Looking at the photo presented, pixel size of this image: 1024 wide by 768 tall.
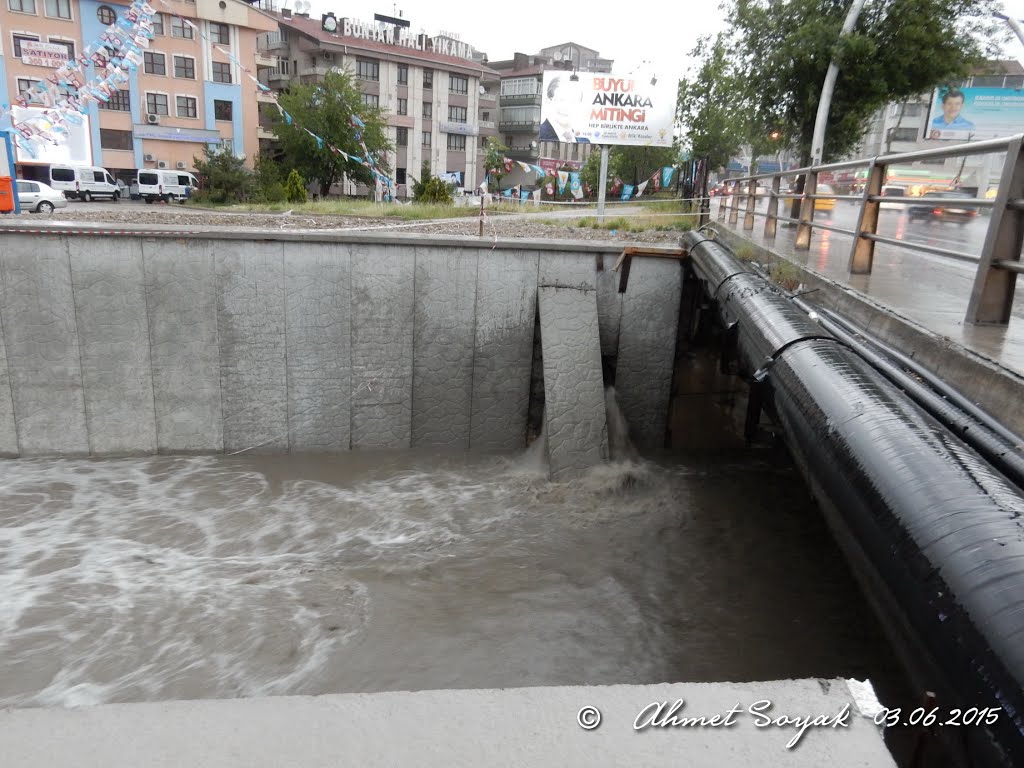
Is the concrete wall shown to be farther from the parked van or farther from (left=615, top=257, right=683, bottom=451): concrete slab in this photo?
the parked van

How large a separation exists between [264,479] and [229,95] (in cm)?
4069

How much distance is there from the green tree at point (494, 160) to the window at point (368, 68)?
30.8 ft

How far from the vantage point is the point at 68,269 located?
7441mm

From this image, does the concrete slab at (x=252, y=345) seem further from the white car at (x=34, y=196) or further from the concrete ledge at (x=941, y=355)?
the white car at (x=34, y=196)

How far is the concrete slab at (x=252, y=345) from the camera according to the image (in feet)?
25.5

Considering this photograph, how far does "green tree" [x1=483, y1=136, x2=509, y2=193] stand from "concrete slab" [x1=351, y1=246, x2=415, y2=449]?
49586 mm

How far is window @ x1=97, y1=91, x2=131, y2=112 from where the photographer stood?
3841cm

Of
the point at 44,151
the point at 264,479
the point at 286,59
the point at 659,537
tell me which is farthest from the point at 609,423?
the point at 286,59

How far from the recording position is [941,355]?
381 cm

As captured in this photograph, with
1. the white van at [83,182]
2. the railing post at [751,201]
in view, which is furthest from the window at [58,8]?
the railing post at [751,201]

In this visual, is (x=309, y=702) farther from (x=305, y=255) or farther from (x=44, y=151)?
(x=44, y=151)

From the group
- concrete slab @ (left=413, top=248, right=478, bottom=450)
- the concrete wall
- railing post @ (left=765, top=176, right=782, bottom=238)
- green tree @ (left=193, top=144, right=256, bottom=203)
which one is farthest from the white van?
railing post @ (left=765, top=176, right=782, bottom=238)

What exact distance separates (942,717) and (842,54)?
14820 mm

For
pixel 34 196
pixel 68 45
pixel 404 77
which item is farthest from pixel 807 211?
pixel 404 77
